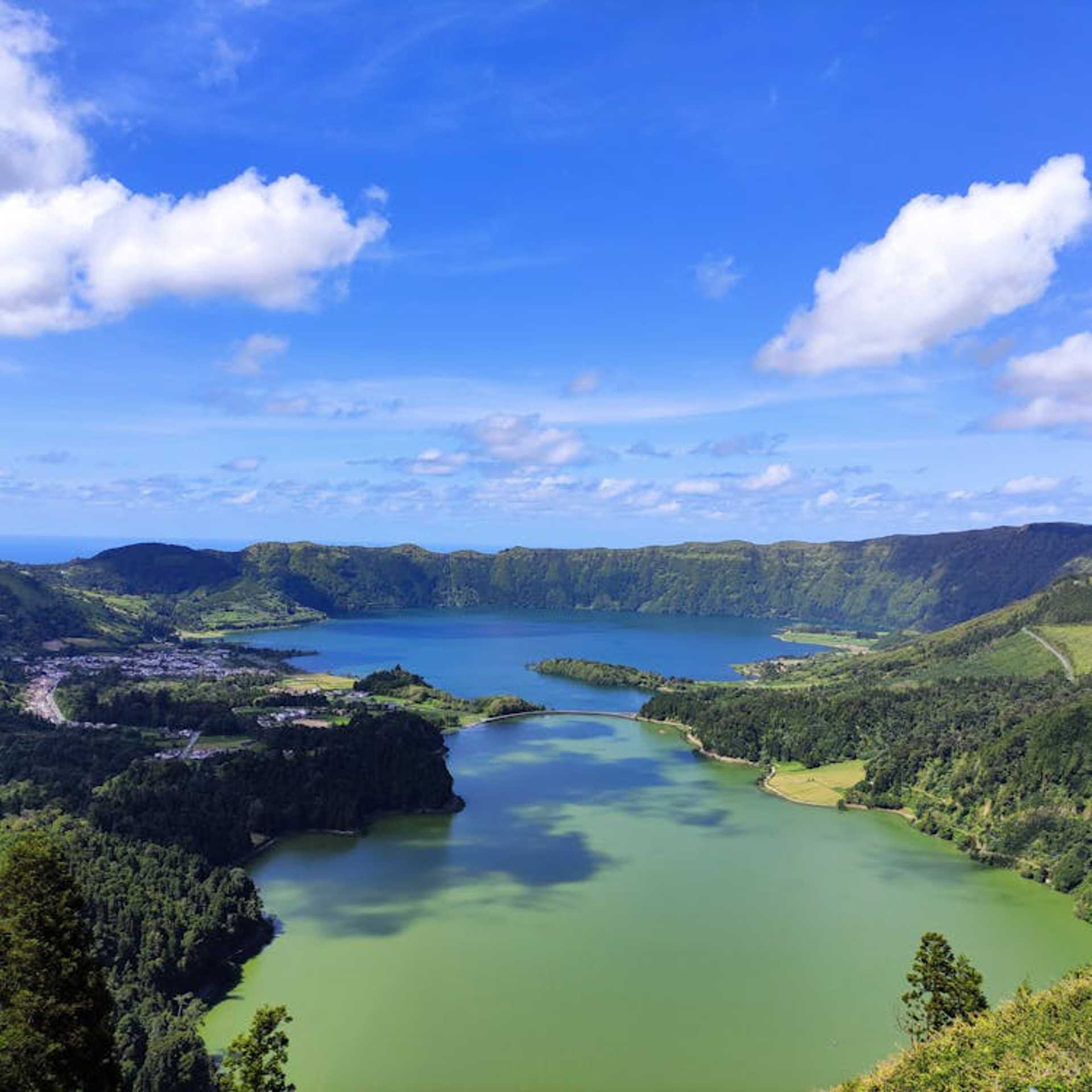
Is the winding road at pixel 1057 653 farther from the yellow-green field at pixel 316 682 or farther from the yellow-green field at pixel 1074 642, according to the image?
the yellow-green field at pixel 316 682

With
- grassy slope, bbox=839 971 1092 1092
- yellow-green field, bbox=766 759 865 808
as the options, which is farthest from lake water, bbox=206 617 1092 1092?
grassy slope, bbox=839 971 1092 1092

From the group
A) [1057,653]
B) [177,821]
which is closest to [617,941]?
[177,821]

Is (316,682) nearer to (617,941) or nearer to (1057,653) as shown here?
(617,941)

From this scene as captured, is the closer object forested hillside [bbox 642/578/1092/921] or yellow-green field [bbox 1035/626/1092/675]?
forested hillside [bbox 642/578/1092/921]

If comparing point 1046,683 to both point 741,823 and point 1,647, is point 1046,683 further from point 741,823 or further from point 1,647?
point 1,647

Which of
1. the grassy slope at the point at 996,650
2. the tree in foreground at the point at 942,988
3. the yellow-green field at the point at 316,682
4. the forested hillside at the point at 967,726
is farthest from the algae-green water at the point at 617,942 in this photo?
the grassy slope at the point at 996,650

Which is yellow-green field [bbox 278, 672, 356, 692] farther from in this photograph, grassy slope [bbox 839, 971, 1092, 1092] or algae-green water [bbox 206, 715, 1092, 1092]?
grassy slope [bbox 839, 971, 1092, 1092]
